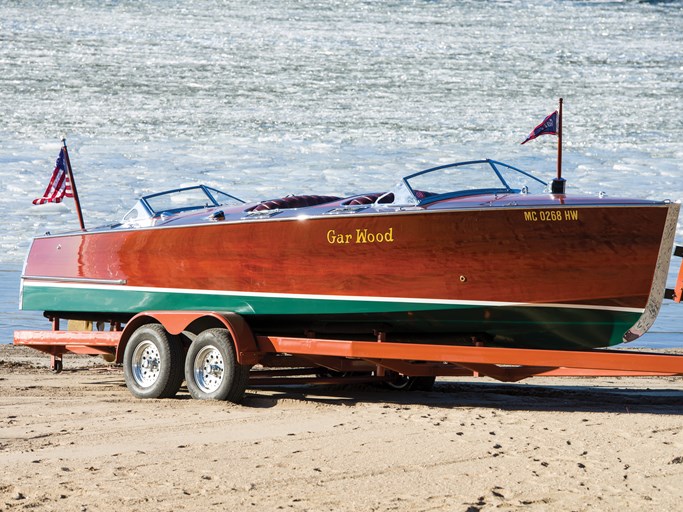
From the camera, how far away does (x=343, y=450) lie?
7.35 meters

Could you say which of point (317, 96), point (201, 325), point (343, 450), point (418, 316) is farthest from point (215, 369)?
point (317, 96)

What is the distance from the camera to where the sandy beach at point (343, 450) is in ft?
20.0

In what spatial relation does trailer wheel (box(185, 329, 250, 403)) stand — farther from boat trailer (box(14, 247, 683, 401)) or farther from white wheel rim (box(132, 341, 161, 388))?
white wheel rim (box(132, 341, 161, 388))

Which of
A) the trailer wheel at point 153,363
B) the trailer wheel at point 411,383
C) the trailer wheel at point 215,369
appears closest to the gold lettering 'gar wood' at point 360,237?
the trailer wheel at point 215,369

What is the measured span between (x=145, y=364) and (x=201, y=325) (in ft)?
2.26

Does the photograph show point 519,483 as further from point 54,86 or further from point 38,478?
point 54,86

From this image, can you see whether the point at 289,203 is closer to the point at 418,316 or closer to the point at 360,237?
the point at 360,237

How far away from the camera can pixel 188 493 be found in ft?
20.3

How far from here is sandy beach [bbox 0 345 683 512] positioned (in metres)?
6.11

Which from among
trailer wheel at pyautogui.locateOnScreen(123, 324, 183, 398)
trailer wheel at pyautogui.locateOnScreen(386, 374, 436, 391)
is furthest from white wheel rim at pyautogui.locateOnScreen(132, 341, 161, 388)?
trailer wheel at pyautogui.locateOnScreen(386, 374, 436, 391)

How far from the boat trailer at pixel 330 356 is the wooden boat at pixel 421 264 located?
0.80ft

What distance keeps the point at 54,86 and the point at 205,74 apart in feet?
16.3

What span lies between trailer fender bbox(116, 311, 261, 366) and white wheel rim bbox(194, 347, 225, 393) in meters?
0.25

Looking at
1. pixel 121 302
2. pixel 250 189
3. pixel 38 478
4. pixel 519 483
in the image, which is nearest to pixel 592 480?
pixel 519 483
